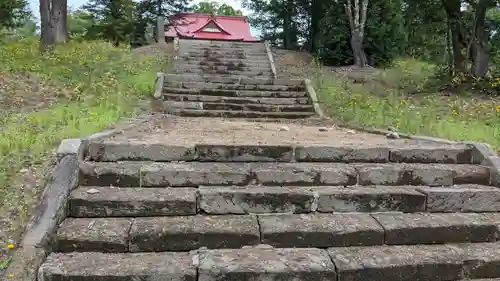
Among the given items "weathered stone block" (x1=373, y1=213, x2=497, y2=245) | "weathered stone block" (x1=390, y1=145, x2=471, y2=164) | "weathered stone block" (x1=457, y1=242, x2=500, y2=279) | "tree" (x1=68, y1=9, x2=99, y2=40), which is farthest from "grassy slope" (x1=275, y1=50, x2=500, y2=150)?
"tree" (x1=68, y1=9, x2=99, y2=40)

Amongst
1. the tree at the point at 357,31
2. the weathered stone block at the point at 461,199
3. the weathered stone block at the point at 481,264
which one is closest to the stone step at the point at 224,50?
the tree at the point at 357,31

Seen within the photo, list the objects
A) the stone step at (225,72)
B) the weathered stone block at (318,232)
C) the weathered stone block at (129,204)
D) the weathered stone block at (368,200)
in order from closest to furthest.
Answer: the weathered stone block at (318,232), the weathered stone block at (129,204), the weathered stone block at (368,200), the stone step at (225,72)

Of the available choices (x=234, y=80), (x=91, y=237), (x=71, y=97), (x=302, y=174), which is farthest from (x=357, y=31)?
(x=91, y=237)

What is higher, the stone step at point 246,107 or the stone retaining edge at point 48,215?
the stone step at point 246,107

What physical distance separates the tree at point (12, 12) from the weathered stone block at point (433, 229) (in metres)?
15.0

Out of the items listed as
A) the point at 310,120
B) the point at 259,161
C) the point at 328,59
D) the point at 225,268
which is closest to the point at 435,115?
the point at 310,120

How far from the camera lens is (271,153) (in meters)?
4.02

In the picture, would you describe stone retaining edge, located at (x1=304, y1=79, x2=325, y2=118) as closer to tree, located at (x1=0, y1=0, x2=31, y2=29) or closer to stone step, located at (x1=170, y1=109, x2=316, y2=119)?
stone step, located at (x1=170, y1=109, x2=316, y2=119)

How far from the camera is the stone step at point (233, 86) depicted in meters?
9.19

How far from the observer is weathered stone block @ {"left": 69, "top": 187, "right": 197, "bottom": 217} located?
10.4 feet

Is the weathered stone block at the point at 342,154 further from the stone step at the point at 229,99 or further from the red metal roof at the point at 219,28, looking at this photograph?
the red metal roof at the point at 219,28

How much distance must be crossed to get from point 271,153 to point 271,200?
0.75m

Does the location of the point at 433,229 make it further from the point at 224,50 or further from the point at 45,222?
the point at 224,50

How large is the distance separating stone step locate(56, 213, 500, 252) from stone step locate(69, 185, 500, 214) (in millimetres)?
76
